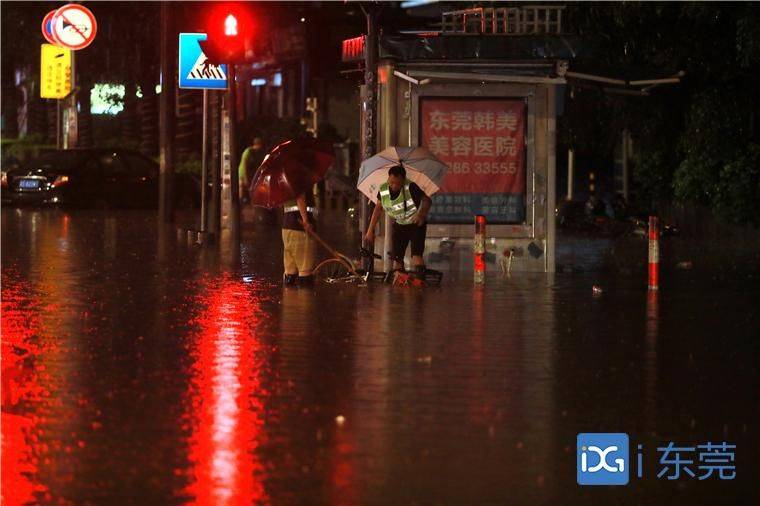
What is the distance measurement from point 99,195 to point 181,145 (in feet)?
32.1

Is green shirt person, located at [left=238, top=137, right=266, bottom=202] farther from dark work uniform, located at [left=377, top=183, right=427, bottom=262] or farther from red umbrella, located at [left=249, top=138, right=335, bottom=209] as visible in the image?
dark work uniform, located at [left=377, top=183, right=427, bottom=262]

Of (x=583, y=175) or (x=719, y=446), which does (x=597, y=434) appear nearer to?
(x=719, y=446)

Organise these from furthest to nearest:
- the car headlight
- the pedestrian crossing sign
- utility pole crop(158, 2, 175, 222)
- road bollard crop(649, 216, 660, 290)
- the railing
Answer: the car headlight
utility pole crop(158, 2, 175, 222)
the pedestrian crossing sign
the railing
road bollard crop(649, 216, 660, 290)

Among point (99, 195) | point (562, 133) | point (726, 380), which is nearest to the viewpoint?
A: point (726, 380)

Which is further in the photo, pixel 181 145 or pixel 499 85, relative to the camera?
pixel 181 145

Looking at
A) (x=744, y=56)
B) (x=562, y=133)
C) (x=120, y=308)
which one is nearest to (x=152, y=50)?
(x=562, y=133)

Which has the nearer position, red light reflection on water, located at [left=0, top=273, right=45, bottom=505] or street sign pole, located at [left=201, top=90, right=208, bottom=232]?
red light reflection on water, located at [left=0, top=273, right=45, bottom=505]

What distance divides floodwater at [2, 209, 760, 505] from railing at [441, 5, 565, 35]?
11.9 ft

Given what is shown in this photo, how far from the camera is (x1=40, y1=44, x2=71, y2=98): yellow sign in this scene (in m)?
42.2

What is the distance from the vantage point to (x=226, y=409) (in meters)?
9.66

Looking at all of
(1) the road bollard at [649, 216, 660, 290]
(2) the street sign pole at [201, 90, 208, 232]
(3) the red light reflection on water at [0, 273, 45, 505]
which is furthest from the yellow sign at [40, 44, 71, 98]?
(1) the road bollard at [649, 216, 660, 290]

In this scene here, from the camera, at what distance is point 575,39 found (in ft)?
64.7

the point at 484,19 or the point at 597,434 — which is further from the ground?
the point at 484,19

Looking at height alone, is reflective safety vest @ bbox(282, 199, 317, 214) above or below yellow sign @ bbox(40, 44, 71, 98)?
below
